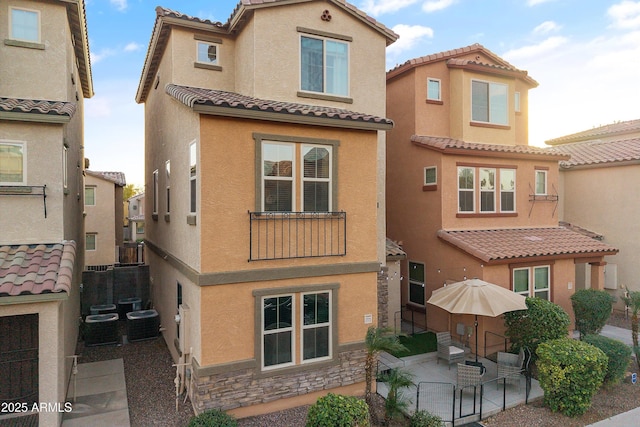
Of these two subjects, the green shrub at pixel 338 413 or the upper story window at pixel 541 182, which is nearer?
the green shrub at pixel 338 413

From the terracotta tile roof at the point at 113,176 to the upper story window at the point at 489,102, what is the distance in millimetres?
23031

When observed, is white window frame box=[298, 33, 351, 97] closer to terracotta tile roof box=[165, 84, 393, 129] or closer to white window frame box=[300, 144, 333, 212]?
terracotta tile roof box=[165, 84, 393, 129]

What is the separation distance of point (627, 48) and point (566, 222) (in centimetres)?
808

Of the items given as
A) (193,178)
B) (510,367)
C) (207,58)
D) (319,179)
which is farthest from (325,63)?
(510,367)

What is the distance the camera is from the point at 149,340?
43.3 feet

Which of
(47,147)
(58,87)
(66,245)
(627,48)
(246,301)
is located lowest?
(246,301)

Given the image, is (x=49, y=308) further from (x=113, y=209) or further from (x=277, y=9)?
(x=113, y=209)

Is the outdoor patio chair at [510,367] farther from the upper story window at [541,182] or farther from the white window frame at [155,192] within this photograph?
the white window frame at [155,192]

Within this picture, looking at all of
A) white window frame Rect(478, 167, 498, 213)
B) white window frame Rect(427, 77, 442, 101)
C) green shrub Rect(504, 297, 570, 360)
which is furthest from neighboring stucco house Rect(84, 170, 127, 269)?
green shrub Rect(504, 297, 570, 360)

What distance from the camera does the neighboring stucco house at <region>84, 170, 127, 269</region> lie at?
86.1 feet

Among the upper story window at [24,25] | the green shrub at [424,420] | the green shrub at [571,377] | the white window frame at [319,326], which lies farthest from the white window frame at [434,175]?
the upper story window at [24,25]

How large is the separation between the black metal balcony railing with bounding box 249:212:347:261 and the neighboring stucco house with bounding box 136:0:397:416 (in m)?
0.03

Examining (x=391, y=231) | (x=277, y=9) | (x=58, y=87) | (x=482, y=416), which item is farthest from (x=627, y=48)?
(x=58, y=87)

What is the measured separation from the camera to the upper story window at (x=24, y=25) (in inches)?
360
